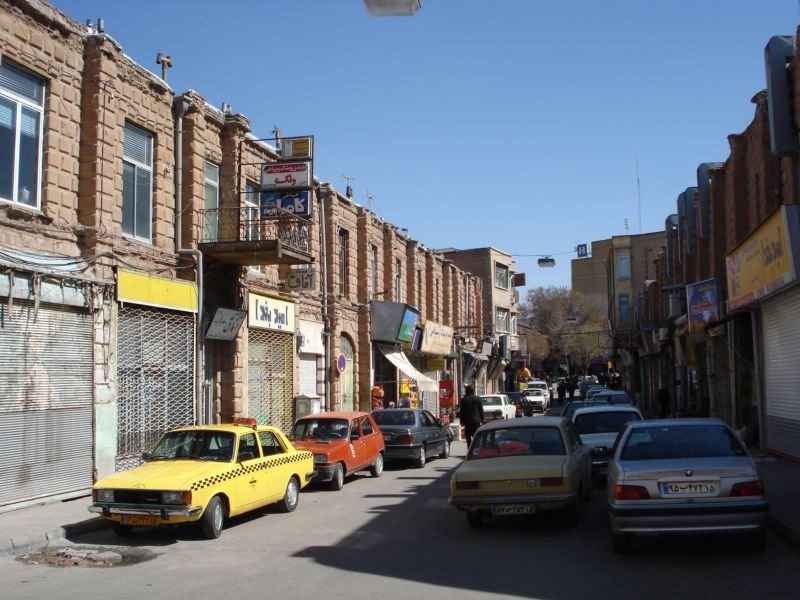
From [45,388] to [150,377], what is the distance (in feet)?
10.2

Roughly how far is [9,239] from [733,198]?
19478 mm

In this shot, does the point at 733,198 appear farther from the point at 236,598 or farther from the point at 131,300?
the point at 236,598

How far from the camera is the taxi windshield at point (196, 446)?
477 inches

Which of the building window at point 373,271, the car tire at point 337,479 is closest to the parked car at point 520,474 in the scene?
the car tire at point 337,479

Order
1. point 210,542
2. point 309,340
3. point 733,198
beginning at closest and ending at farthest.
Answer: point 210,542, point 733,198, point 309,340

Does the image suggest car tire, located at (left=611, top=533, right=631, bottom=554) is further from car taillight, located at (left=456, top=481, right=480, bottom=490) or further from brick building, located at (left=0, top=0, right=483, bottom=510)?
brick building, located at (left=0, top=0, right=483, bottom=510)

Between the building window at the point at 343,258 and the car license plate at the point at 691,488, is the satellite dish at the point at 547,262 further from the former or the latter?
the car license plate at the point at 691,488

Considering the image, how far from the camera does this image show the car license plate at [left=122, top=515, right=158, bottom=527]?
10648mm

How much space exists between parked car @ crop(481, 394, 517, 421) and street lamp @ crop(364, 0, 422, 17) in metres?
30.2

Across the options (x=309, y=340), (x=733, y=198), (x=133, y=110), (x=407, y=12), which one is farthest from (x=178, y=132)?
(x=733, y=198)

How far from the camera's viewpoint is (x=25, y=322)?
45.4ft

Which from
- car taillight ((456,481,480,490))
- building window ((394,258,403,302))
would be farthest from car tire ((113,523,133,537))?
building window ((394,258,403,302))

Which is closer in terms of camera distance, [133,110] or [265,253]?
[133,110]

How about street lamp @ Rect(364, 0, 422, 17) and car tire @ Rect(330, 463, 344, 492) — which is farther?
car tire @ Rect(330, 463, 344, 492)
